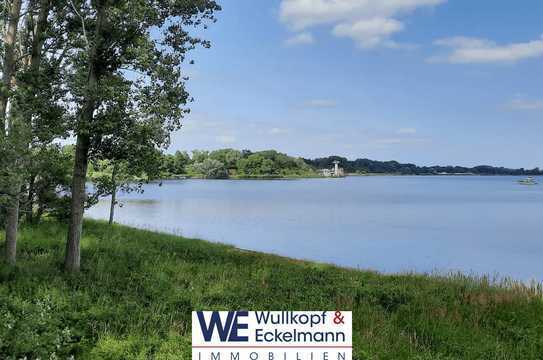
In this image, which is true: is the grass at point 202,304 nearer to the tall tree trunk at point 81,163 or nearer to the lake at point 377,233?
the tall tree trunk at point 81,163

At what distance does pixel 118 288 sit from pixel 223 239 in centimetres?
2630

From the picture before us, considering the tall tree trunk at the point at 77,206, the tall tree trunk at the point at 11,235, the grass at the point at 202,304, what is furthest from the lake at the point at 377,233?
the tall tree trunk at the point at 77,206

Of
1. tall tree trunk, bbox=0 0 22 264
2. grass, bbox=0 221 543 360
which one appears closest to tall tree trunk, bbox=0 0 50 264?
tall tree trunk, bbox=0 0 22 264

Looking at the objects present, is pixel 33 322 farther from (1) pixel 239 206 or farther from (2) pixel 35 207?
(1) pixel 239 206

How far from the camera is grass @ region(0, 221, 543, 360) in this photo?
9.04 m

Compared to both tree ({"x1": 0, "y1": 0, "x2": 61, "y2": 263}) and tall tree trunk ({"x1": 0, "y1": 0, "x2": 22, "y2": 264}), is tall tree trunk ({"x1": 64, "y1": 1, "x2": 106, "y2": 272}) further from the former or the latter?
tall tree trunk ({"x1": 0, "y1": 0, "x2": 22, "y2": 264})

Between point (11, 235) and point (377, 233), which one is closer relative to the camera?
point (11, 235)

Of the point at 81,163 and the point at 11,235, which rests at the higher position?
the point at 81,163

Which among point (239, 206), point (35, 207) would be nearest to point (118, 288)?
point (35, 207)

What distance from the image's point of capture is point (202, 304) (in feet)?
38.5

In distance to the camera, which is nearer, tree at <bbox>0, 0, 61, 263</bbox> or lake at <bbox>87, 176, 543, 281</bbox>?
tree at <bbox>0, 0, 61, 263</bbox>

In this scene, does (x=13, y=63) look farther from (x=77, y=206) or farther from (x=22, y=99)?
(x=77, y=206)

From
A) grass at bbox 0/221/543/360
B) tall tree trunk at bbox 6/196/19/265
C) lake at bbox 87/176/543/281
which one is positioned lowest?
lake at bbox 87/176/543/281

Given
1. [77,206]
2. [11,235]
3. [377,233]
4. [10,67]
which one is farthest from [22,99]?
[377,233]
